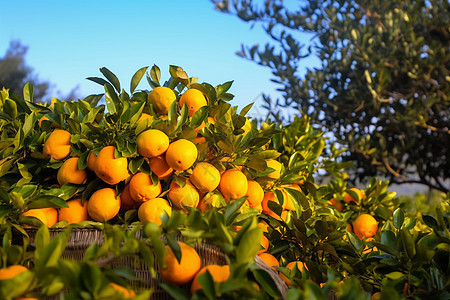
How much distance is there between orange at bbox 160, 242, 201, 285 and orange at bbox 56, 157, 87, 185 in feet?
1.48

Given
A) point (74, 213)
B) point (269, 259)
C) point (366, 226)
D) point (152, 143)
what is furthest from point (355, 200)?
point (74, 213)

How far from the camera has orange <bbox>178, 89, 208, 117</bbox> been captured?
120 centimetres

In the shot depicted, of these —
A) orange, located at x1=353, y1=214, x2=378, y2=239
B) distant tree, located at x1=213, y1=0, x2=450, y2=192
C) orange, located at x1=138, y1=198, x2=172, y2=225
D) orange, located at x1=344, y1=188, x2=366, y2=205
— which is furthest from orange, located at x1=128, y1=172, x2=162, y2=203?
distant tree, located at x1=213, y1=0, x2=450, y2=192

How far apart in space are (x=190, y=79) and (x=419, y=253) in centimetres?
85

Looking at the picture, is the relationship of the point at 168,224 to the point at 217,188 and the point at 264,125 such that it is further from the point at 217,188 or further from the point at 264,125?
the point at 264,125

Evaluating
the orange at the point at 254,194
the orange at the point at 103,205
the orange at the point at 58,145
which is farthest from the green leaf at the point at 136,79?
the orange at the point at 254,194

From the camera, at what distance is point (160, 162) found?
1081mm

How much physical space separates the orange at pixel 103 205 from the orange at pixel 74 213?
4cm

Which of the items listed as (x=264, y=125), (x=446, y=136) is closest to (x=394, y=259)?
(x=264, y=125)

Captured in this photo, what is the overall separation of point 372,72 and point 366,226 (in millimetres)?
2052

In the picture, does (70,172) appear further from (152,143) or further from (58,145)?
(152,143)

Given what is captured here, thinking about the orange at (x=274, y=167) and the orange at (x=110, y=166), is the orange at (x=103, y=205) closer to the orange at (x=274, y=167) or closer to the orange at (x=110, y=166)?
the orange at (x=110, y=166)

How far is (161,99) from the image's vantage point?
1.20 m

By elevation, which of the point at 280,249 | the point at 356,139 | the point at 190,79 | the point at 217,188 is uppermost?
the point at 190,79
